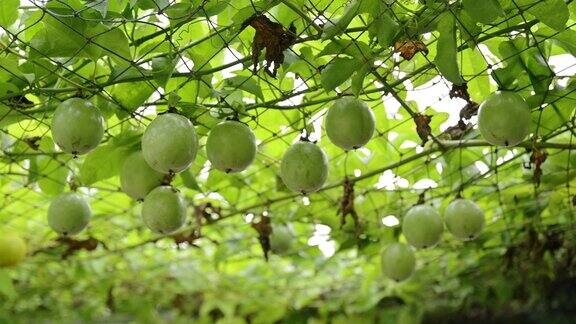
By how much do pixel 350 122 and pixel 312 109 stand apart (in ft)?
1.17

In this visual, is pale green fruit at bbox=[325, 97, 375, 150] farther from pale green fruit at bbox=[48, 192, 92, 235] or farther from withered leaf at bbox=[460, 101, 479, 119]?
pale green fruit at bbox=[48, 192, 92, 235]

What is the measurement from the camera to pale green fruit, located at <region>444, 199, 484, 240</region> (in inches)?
66.6

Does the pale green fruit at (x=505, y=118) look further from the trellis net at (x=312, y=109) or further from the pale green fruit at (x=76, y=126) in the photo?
the pale green fruit at (x=76, y=126)

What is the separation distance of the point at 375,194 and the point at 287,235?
1.10 ft

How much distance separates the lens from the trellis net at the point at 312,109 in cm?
124

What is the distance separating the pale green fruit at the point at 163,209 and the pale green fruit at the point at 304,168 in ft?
0.81

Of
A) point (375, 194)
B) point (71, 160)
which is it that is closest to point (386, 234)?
point (375, 194)

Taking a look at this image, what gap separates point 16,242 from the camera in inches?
93.7

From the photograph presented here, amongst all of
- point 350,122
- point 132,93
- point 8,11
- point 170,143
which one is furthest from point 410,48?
point 8,11

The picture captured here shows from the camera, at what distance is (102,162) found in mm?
1609

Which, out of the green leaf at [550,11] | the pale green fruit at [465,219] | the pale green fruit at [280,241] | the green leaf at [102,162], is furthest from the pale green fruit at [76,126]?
the pale green fruit at [280,241]

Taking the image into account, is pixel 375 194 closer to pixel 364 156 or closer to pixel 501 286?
pixel 364 156

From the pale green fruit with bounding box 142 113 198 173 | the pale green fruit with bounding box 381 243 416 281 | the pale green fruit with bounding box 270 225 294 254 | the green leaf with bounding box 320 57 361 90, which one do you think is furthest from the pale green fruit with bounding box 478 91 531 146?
the pale green fruit with bounding box 270 225 294 254

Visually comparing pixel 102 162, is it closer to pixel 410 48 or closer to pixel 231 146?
pixel 231 146
